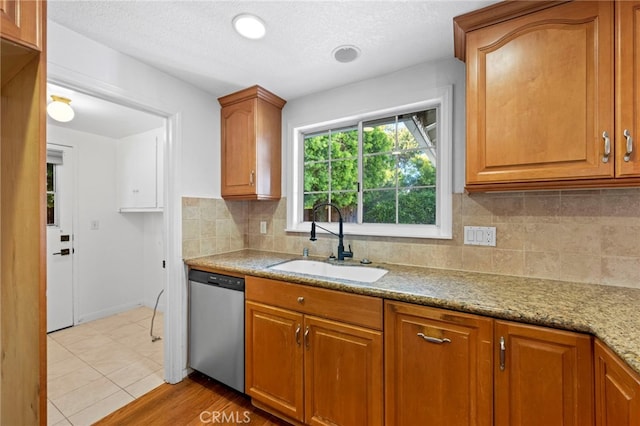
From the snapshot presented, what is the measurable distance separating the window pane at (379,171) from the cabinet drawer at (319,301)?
100cm

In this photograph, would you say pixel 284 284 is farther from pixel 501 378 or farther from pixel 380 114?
pixel 380 114

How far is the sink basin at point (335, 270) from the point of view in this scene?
5.95 feet

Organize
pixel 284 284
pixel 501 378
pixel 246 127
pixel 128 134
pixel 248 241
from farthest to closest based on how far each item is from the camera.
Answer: pixel 128 134 < pixel 248 241 < pixel 246 127 < pixel 284 284 < pixel 501 378

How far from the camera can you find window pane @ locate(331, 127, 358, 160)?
2.23m

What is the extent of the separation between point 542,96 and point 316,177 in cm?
159

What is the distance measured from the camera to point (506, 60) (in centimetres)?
129

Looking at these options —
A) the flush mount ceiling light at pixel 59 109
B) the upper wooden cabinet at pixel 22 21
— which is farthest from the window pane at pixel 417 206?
the flush mount ceiling light at pixel 59 109

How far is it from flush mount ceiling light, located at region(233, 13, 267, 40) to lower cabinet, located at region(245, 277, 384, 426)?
4.61 ft

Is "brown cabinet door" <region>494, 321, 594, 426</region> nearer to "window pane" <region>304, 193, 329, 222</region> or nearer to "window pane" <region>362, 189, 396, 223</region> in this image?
"window pane" <region>362, 189, 396, 223</region>

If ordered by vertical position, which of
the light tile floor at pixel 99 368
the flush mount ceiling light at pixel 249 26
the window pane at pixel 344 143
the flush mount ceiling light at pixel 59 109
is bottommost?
the light tile floor at pixel 99 368

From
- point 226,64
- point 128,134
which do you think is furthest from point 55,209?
point 226,64

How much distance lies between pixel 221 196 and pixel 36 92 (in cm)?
154

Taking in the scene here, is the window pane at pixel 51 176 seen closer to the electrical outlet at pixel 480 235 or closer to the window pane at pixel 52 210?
the window pane at pixel 52 210

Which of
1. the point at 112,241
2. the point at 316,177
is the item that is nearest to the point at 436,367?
the point at 316,177
